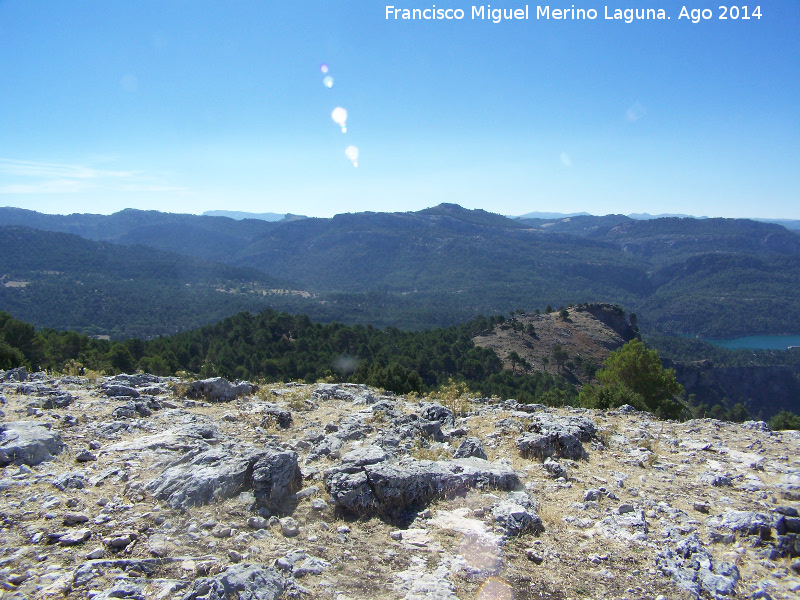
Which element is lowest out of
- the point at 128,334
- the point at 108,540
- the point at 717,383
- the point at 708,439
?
the point at 717,383

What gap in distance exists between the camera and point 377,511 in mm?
7461

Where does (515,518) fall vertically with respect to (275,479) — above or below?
below

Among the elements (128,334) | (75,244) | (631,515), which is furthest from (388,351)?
(75,244)

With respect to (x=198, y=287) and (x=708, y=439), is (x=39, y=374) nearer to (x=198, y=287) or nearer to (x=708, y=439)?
(x=708, y=439)

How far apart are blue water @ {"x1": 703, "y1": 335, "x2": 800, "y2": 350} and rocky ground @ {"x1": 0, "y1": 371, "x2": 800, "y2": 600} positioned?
206 meters

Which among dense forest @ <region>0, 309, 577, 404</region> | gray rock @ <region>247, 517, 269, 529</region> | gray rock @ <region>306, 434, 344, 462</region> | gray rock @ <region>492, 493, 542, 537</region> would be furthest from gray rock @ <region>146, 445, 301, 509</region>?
dense forest @ <region>0, 309, 577, 404</region>

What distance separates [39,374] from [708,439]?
70.4ft

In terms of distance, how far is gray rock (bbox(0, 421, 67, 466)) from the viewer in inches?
317

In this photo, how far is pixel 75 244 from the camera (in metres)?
199

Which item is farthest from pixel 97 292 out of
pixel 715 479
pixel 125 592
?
pixel 715 479

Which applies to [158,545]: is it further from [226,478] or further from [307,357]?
[307,357]

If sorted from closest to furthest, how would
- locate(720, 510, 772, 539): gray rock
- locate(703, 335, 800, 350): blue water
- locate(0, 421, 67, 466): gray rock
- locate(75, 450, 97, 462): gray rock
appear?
1. locate(720, 510, 772, 539): gray rock
2. locate(0, 421, 67, 466): gray rock
3. locate(75, 450, 97, 462): gray rock
4. locate(703, 335, 800, 350): blue water

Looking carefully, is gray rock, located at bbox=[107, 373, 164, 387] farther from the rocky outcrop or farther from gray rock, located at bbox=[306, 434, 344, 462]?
the rocky outcrop

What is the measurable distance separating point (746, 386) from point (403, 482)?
118m
